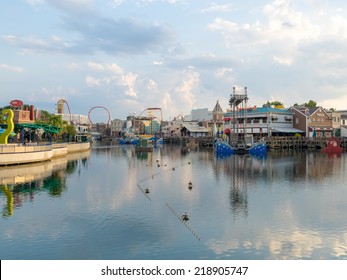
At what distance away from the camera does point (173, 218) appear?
2847cm

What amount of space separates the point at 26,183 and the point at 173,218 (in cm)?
2492

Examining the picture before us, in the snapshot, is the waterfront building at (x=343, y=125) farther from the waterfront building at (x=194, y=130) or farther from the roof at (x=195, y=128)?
the roof at (x=195, y=128)

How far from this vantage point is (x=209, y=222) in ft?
89.7


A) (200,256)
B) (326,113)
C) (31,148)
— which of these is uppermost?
(326,113)

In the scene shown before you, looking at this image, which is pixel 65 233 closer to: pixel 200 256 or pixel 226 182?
pixel 200 256

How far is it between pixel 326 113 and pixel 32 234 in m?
128

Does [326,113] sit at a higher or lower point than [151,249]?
higher

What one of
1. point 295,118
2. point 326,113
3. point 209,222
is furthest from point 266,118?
point 209,222

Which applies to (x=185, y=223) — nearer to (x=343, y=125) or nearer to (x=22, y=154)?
(x=22, y=154)

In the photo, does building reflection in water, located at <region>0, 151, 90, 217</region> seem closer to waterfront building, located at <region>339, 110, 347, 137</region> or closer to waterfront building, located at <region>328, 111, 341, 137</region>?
waterfront building, located at <region>328, 111, 341, 137</region>

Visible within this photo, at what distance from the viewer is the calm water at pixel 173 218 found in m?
21.5

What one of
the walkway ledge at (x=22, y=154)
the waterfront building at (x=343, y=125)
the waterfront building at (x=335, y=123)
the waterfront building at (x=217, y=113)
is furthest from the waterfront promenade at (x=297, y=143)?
the waterfront building at (x=217, y=113)

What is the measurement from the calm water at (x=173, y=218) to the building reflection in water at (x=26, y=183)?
0.12m

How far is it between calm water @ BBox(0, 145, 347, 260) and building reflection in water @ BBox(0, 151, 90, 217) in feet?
0.38
